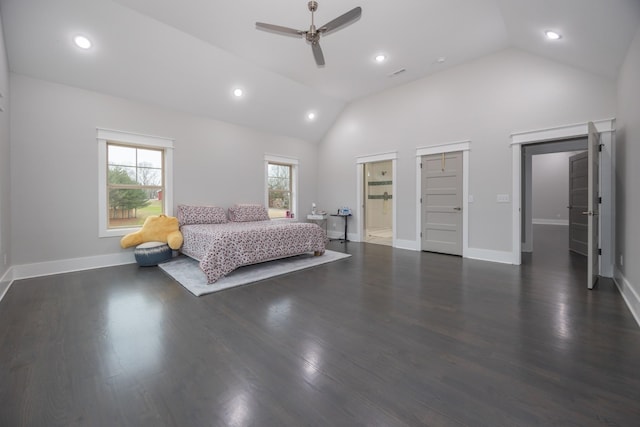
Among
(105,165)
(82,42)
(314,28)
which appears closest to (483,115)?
(314,28)

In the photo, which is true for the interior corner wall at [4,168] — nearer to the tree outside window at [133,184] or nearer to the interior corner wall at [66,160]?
the interior corner wall at [66,160]

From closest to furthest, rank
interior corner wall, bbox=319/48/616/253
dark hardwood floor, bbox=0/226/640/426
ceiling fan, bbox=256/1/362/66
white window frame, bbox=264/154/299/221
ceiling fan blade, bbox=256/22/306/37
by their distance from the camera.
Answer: dark hardwood floor, bbox=0/226/640/426, ceiling fan, bbox=256/1/362/66, ceiling fan blade, bbox=256/22/306/37, interior corner wall, bbox=319/48/616/253, white window frame, bbox=264/154/299/221

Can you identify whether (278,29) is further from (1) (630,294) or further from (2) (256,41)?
(1) (630,294)

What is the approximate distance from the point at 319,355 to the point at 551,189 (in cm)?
1311

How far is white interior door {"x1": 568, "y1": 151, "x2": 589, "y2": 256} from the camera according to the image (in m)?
5.20

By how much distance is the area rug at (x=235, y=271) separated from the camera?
337 centimetres

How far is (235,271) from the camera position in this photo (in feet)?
13.2

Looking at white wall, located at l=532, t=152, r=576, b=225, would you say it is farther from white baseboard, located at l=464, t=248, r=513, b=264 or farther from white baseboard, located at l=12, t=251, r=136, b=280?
white baseboard, located at l=12, t=251, r=136, b=280

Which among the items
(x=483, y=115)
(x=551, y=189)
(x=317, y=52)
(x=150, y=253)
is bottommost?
(x=150, y=253)

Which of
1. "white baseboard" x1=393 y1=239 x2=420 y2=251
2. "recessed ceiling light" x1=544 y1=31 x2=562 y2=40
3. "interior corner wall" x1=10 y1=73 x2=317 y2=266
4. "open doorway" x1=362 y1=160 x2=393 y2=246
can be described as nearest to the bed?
"interior corner wall" x1=10 y1=73 x2=317 y2=266

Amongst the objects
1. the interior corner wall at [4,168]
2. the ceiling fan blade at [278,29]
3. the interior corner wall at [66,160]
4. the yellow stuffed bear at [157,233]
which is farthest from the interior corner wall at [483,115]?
the interior corner wall at [4,168]

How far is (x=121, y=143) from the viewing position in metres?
4.54

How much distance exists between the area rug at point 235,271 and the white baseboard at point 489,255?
2320 mm

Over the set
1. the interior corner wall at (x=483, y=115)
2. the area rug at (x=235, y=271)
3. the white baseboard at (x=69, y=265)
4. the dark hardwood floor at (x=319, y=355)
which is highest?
the interior corner wall at (x=483, y=115)
